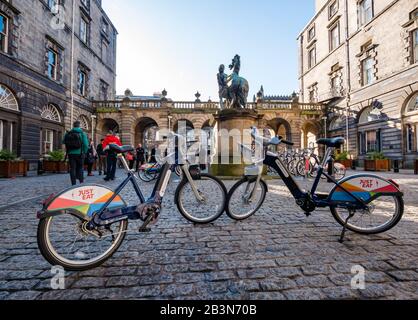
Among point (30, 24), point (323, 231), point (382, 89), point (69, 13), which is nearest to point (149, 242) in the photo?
point (323, 231)

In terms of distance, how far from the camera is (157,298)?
1.63 m

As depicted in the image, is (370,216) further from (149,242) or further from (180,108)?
(180,108)

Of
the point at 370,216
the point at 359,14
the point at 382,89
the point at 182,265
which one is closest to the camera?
the point at 182,265

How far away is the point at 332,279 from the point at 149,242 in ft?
6.33

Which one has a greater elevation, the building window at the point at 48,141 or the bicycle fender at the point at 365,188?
the building window at the point at 48,141

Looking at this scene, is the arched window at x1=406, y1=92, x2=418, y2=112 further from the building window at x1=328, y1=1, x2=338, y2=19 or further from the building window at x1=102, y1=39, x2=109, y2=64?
the building window at x1=102, y1=39, x2=109, y2=64

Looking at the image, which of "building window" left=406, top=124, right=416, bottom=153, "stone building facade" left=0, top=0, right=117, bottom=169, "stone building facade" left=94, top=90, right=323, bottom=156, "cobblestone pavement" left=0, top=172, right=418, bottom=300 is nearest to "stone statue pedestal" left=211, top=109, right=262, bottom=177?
"cobblestone pavement" left=0, top=172, right=418, bottom=300

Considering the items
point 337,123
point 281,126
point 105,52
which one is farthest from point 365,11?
point 105,52

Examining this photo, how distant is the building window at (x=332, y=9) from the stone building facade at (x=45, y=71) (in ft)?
88.0

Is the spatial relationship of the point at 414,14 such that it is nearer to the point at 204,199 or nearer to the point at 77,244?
the point at 204,199

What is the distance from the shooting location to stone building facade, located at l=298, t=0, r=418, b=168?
16.5 meters

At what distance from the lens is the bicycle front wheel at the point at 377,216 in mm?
2850

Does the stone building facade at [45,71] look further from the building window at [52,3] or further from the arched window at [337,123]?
the arched window at [337,123]

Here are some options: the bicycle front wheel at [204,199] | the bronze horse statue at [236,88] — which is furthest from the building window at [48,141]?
the bicycle front wheel at [204,199]
